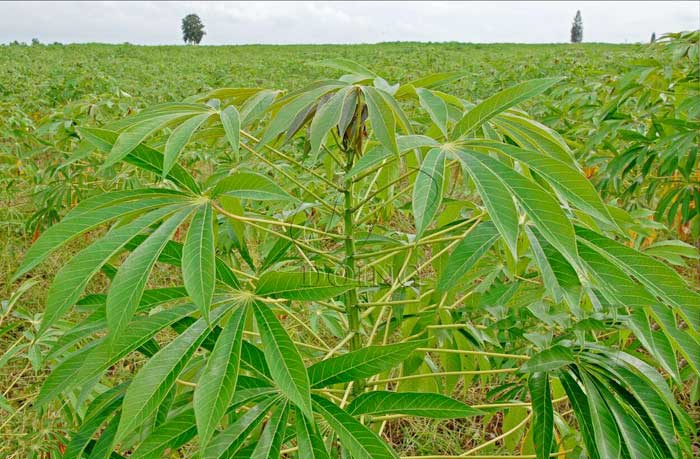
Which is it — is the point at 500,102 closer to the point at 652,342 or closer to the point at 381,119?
the point at 381,119

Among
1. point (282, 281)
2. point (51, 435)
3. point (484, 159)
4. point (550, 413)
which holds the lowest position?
point (51, 435)

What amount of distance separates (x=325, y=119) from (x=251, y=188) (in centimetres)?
10

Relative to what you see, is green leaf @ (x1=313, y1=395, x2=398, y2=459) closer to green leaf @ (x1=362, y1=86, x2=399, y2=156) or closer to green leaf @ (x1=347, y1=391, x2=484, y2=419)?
green leaf @ (x1=347, y1=391, x2=484, y2=419)

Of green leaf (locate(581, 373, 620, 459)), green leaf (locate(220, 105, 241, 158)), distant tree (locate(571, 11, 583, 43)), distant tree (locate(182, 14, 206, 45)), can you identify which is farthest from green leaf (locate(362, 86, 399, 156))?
distant tree (locate(571, 11, 583, 43))

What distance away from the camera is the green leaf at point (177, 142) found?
0.53 meters

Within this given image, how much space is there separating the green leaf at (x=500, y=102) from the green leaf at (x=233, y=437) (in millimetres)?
349

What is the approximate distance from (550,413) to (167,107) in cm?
55

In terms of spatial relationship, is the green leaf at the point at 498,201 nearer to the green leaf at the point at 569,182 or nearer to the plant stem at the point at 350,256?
the green leaf at the point at 569,182

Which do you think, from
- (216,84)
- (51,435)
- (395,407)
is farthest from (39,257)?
(216,84)

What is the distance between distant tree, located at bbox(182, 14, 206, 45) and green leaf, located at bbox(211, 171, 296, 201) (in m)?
36.7

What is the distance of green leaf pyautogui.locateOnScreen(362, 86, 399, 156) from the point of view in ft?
1.74

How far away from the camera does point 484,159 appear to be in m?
0.54

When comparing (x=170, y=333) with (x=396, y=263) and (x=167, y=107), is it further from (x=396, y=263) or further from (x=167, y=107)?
(x=167, y=107)

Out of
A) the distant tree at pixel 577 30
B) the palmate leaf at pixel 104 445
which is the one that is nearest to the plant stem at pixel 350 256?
the palmate leaf at pixel 104 445
